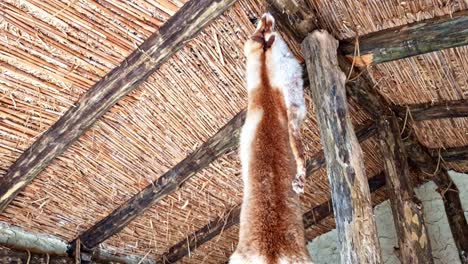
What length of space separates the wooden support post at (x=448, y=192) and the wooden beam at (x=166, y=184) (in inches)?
62.8

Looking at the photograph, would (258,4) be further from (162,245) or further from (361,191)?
(162,245)

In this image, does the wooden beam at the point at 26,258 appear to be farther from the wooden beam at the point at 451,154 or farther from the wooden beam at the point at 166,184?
the wooden beam at the point at 451,154

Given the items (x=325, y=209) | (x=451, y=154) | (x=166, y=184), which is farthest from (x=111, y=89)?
(x=451, y=154)

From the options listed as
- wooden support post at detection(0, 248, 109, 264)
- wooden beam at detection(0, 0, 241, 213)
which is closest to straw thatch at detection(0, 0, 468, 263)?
wooden beam at detection(0, 0, 241, 213)

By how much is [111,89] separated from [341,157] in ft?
3.92

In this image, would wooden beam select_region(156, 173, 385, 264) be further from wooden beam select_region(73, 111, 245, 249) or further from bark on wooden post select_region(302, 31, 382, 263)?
bark on wooden post select_region(302, 31, 382, 263)

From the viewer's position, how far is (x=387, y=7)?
7.73 feet

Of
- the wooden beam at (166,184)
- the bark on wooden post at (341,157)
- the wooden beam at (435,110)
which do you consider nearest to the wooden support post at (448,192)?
the wooden beam at (435,110)

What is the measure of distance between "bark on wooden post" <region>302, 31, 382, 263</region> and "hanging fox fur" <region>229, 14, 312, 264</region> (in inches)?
20.2

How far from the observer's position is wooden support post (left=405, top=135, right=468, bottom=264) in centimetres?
388

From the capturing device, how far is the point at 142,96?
8.66ft

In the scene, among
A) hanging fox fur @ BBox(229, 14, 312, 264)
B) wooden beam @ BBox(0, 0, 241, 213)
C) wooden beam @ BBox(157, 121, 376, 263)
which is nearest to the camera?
hanging fox fur @ BBox(229, 14, 312, 264)

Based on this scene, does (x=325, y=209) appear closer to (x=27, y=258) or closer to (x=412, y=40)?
(x=412, y=40)

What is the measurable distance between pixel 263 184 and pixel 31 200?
2246 mm
